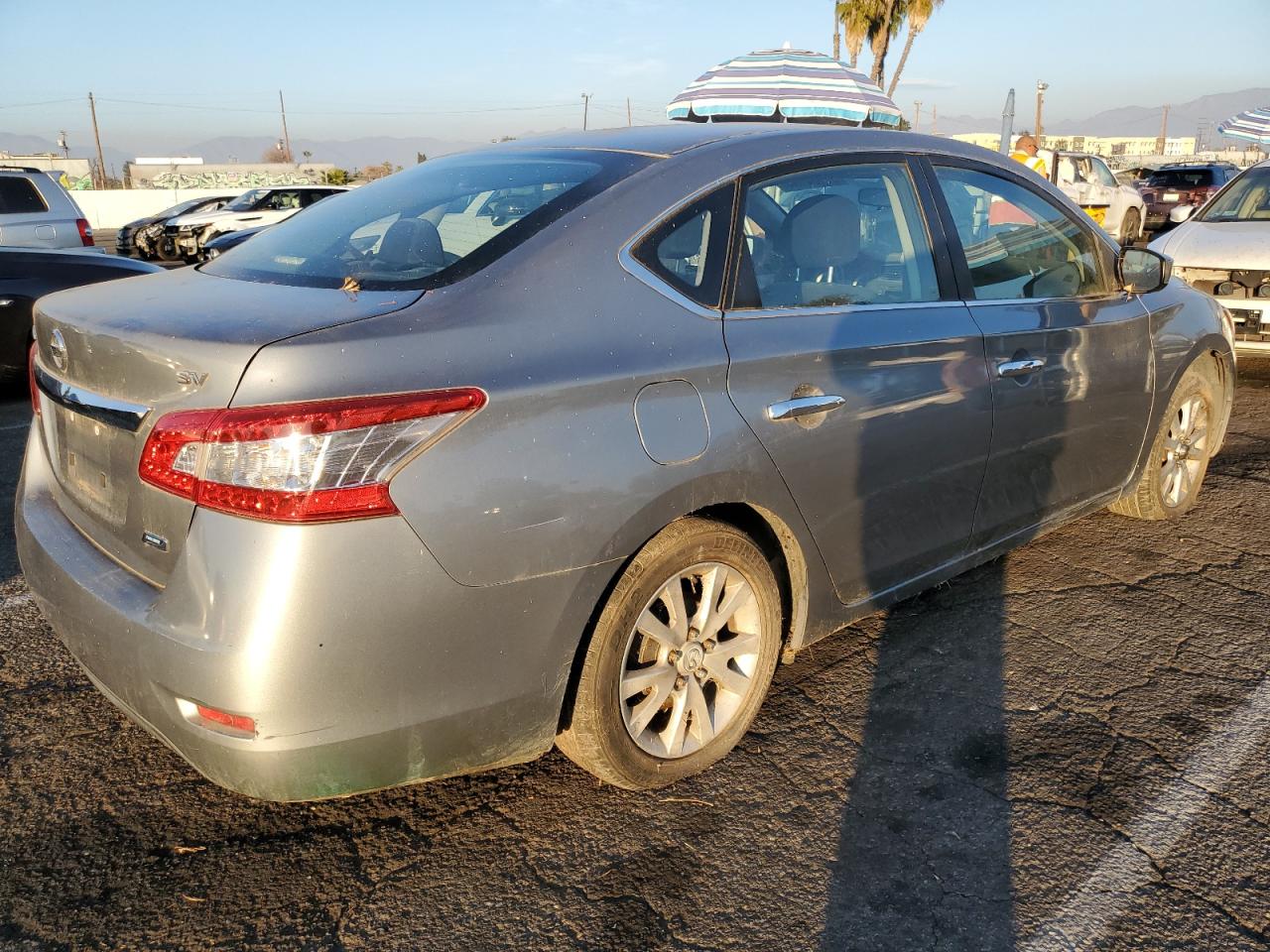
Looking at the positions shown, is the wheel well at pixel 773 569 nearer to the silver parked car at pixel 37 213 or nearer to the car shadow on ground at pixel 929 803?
the car shadow on ground at pixel 929 803

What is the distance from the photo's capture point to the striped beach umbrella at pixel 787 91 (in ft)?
36.9

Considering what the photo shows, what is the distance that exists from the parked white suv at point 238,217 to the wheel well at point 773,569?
59.3 feet

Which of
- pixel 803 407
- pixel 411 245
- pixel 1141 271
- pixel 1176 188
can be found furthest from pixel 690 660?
pixel 1176 188

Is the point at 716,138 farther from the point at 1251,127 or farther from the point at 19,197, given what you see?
the point at 1251,127

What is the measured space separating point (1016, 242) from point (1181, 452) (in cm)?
163

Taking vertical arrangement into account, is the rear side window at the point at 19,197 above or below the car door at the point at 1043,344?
above

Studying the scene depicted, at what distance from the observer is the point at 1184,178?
2314 centimetres

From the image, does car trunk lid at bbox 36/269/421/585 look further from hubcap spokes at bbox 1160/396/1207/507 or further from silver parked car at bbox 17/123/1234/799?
hubcap spokes at bbox 1160/396/1207/507

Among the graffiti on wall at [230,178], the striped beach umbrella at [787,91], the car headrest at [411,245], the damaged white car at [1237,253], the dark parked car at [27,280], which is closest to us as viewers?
the car headrest at [411,245]

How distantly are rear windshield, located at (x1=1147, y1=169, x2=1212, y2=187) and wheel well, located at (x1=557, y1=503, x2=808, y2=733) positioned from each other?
24.0m

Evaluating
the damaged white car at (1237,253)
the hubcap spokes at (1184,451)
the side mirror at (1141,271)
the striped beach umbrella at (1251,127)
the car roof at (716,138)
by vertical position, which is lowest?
the hubcap spokes at (1184,451)

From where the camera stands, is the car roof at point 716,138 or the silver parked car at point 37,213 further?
the silver parked car at point 37,213

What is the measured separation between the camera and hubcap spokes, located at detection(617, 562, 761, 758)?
2.50m

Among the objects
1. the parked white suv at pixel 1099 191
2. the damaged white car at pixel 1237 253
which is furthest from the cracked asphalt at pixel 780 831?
the parked white suv at pixel 1099 191
